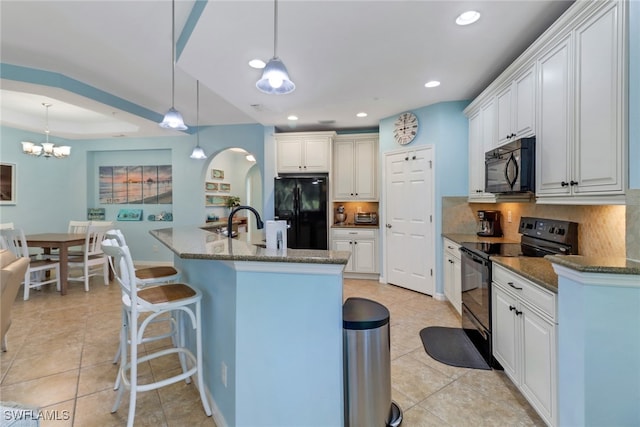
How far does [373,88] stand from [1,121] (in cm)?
608

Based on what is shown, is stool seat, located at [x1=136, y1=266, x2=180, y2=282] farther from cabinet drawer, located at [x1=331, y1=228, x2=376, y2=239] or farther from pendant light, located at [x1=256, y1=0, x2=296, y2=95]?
cabinet drawer, located at [x1=331, y1=228, x2=376, y2=239]

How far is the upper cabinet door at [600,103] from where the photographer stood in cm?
150

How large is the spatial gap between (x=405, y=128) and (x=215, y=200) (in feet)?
14.9

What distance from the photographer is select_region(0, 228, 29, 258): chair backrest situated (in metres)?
3.83

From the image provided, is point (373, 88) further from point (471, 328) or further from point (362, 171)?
point (471, 328)

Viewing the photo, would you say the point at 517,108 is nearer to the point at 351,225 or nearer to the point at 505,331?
the point at 505,331

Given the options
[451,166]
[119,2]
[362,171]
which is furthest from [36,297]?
[451,166]

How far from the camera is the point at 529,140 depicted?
2.25m

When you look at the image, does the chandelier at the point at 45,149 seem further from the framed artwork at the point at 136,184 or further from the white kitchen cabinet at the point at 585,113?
the white kitchen cabinet at the point at 585,113

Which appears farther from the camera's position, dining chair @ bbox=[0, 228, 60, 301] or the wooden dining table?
the wooden dining table

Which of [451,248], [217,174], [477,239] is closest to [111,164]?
[217,174]

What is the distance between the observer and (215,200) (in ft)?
22.0

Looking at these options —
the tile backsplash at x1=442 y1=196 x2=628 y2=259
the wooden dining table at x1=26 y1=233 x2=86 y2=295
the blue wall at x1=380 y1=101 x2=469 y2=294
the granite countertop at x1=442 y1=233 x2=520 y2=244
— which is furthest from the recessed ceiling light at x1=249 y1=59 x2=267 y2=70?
the wooden dining table at x1=26 y1=233 x2=86 y2=295

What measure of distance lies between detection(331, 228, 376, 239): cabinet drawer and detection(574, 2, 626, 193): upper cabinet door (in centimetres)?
313
